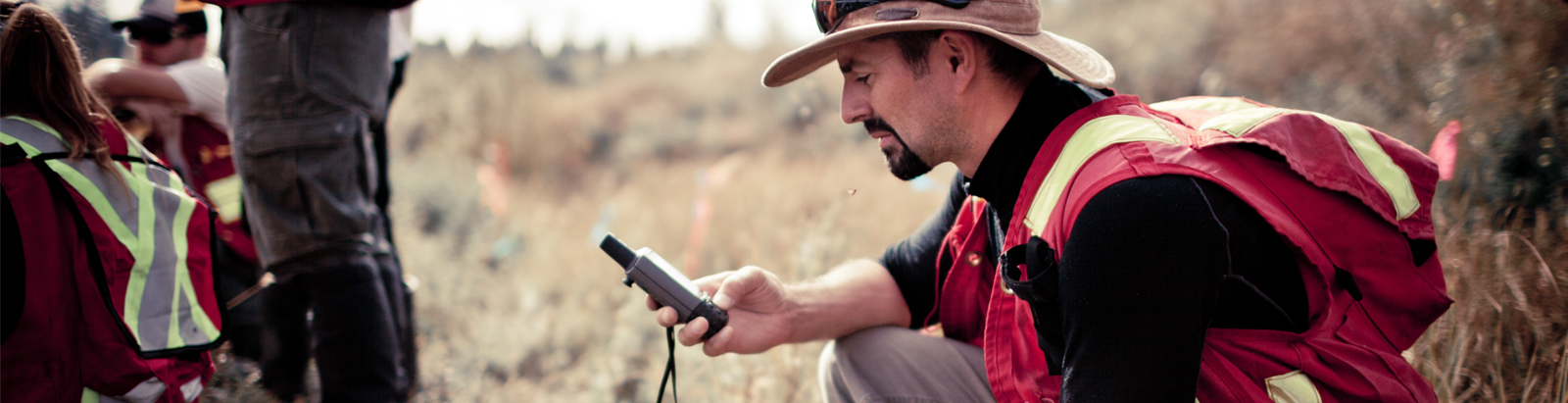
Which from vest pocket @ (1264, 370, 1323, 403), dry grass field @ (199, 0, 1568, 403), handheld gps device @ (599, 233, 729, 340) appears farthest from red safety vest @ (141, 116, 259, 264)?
vest pocket @ (1264, 370, 1323, 403)

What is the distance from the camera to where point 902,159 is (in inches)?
66.2

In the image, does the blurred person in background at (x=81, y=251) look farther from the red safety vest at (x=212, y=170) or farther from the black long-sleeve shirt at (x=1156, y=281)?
the black long-sleeve shirt at (x=1156, y=281)

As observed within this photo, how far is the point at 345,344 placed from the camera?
2.10 m

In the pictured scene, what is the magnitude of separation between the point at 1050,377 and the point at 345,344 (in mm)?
1810

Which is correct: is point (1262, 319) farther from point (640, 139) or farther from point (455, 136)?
point (640, 139)

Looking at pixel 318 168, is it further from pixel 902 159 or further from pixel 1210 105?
pixel 1210 105

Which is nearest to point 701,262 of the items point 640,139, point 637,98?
point 640,139

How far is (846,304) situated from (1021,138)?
2.15ft

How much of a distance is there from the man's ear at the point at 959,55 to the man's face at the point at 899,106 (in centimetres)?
3

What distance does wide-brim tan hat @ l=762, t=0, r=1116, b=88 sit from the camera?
1.44 metres

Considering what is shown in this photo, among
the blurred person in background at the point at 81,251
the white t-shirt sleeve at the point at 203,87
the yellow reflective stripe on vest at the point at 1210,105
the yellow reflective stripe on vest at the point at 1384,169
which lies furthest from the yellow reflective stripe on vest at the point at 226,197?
the yellow reflective stripe on vest at the point at 1384,169

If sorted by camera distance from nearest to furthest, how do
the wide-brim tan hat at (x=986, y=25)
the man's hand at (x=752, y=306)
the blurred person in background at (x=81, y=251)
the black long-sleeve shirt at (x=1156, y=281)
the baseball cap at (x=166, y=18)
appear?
the black long-sleeve shirt at (x=1156, y=281) → the wide-brim tan hat at (x=986, y=25) → the blurred person in background at (x=81, y=251) → the man's hand at (x=752, y=306) → the baseball cap at (x=166, y=18)

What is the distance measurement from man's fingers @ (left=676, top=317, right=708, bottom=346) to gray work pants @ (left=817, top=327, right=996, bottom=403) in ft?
1.58

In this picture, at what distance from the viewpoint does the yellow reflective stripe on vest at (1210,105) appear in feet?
5.10
